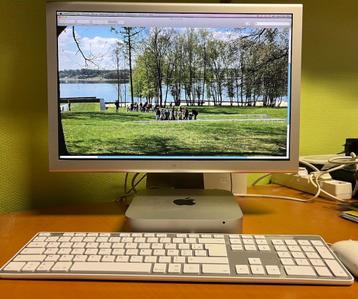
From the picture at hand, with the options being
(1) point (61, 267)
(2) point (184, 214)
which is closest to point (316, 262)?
(2) point (184, 214)

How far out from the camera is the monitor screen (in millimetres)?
826

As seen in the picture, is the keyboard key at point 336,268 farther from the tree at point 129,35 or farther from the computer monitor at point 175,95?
the tree at point 129,35

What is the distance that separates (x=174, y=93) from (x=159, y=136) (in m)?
0.09

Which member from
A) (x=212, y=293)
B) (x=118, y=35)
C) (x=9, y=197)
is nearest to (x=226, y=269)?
(x=212, y=293)

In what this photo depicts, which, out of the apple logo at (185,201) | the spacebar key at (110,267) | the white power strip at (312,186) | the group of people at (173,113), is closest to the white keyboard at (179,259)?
the spacebar key at (110,267)

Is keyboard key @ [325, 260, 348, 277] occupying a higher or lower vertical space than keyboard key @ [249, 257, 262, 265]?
lower

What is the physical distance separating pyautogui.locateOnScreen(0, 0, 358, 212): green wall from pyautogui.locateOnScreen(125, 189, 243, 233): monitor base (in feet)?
0.80

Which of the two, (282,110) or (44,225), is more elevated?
(282,110)

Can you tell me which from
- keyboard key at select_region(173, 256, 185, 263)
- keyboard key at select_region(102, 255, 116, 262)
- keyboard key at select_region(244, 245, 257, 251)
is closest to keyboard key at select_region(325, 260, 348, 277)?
keyboard key at select_region(244, 245, 257, 251)

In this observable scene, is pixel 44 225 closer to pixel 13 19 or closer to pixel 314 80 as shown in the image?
pixel 13 19

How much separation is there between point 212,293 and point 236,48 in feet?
1.60

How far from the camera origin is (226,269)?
0.58 m

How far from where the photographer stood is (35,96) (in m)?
1.00

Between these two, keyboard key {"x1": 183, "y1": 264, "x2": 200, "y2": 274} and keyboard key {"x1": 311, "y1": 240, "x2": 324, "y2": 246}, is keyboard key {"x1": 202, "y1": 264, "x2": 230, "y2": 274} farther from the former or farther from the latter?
keyboard key {"x1": 311, "y1": 240, "x2": 324, "y2": 246}
